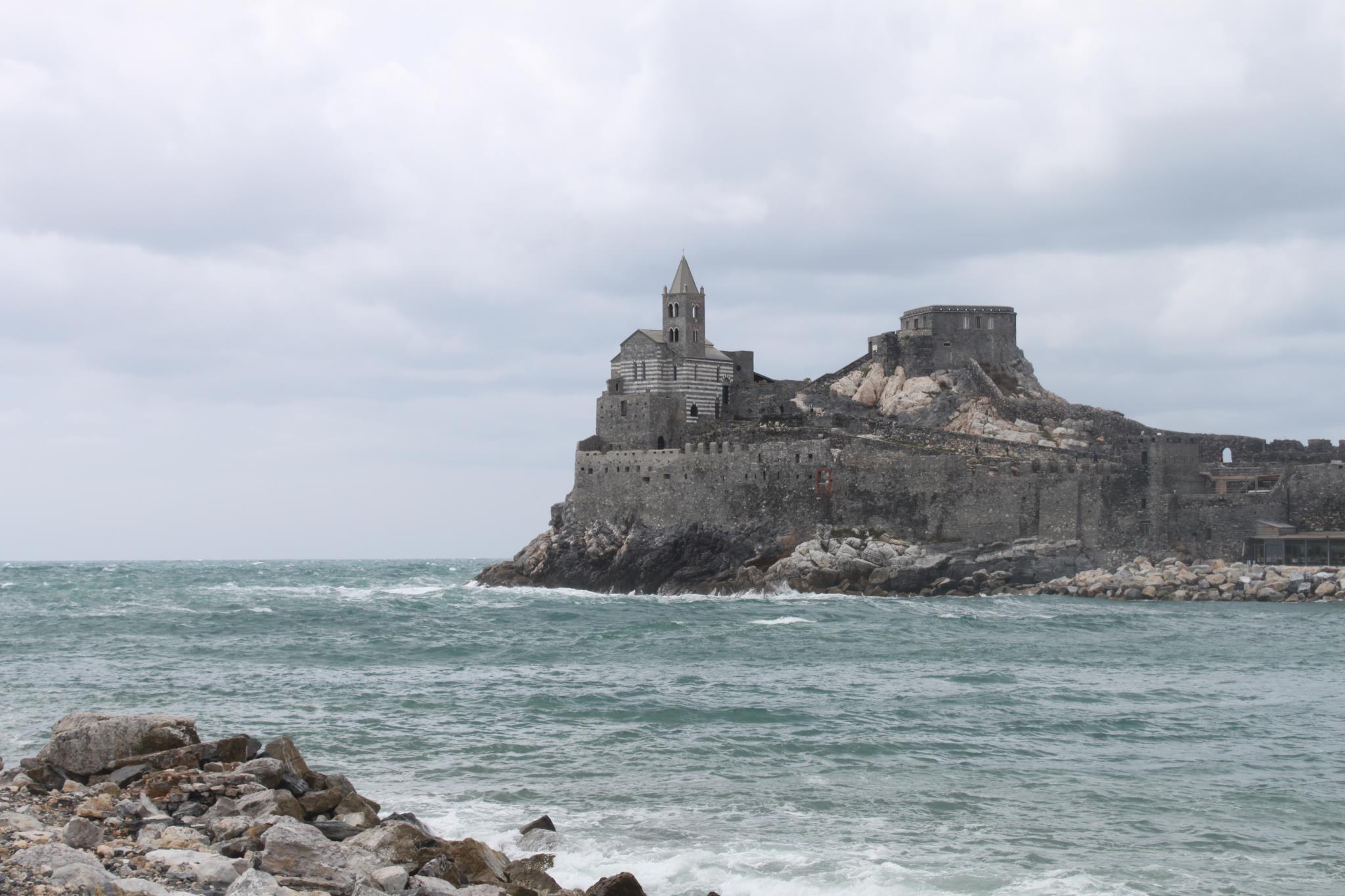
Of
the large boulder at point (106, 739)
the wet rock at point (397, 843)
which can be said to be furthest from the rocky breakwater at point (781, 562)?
the wet rock at point (397, 843)

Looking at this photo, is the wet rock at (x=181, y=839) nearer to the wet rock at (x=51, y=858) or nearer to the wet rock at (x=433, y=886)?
the wet rock at (x=51, y=858)

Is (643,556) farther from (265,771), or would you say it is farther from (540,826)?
(540,826)

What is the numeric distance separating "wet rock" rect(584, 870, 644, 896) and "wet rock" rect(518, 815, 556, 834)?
250 cm

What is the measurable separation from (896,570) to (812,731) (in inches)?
1254

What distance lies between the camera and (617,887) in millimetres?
12367

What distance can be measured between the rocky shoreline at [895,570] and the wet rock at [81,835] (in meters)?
41.9

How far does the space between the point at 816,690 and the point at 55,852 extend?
17036mm

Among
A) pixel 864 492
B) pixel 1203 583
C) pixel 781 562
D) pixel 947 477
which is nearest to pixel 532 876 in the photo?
pixel 781 562

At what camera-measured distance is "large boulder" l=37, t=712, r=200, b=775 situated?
16.0 metres

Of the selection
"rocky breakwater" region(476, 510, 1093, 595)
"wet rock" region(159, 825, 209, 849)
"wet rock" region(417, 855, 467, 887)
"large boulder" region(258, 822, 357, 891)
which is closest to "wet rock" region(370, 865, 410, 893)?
"large boulder" region(258, 822, 357, 891)

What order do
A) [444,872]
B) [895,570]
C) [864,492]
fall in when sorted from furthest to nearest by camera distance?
1. [864,492]
2. [895,570]
3. [444,872]

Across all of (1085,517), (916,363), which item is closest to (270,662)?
(1085,517)

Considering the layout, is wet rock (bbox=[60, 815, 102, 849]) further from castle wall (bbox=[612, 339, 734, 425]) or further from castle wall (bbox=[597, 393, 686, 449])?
castle wall (bbox=[612, 339, 734, 425])

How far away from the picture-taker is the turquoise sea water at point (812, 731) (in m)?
14.4
